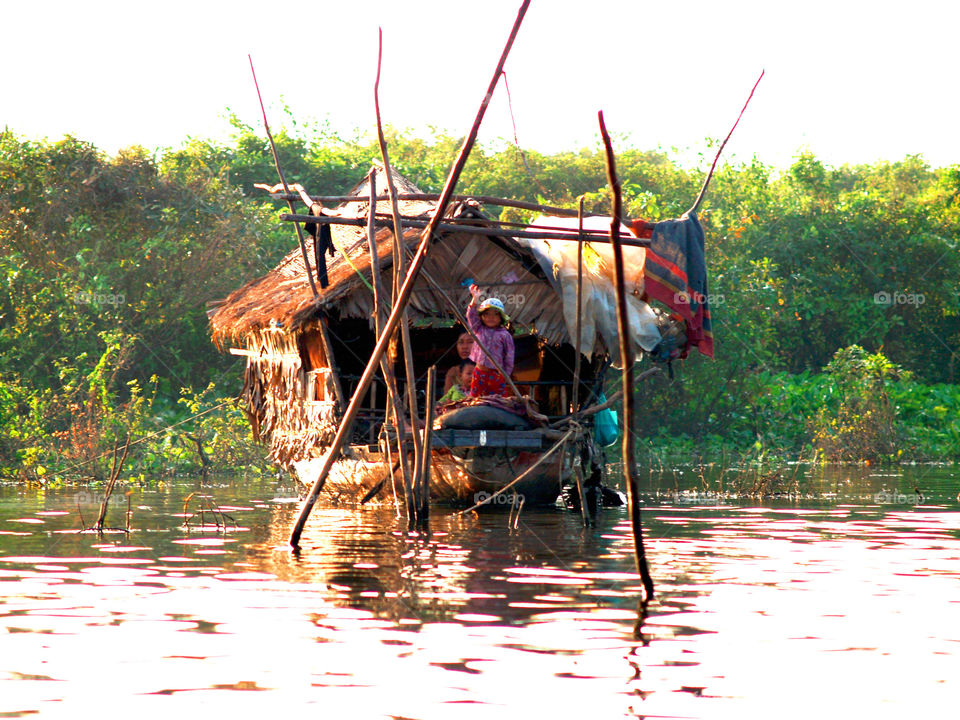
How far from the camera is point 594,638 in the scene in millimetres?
5496

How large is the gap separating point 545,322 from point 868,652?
6.28m

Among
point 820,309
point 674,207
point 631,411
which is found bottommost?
point 631,411

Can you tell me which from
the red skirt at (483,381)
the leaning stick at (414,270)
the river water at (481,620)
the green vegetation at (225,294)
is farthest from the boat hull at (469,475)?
the green vegetation at (225,294)

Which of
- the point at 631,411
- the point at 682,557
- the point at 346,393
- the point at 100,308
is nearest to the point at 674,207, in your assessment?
the point at 100,308

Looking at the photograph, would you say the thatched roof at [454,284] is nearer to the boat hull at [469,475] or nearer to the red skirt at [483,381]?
the red skirt at [483,381]

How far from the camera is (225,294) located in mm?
20562

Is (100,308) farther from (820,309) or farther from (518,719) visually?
(518,719)
